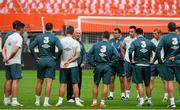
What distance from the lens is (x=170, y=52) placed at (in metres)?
18.1

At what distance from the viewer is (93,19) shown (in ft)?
125

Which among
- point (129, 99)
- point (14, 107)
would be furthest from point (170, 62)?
point (14, 107)

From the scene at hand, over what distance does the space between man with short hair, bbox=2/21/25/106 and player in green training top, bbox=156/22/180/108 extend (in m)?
3.89

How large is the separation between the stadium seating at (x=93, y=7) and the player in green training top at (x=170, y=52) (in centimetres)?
2718

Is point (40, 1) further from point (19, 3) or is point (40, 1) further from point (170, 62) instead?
point (170, 62)

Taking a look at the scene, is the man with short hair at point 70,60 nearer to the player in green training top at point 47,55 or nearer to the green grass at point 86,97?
the player in green training top at point 47,55

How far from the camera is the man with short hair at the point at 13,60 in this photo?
18.1 m

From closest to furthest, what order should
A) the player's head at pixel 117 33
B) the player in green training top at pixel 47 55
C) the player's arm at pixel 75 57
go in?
the player in green training top at pixel 47 55, the player's arm at pixel 75 57, the player's head at pixel 117 33

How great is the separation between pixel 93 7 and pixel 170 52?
92.7ft

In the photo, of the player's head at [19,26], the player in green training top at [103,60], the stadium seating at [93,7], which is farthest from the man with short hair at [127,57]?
the stadium seating at [93,7]

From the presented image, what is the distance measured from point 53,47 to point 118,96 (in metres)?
4.58

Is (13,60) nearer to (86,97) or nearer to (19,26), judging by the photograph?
(19,26)

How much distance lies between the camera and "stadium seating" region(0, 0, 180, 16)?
150 ft

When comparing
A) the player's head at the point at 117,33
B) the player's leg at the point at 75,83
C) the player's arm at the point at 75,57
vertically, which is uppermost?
the player's head at the point at 117,33
